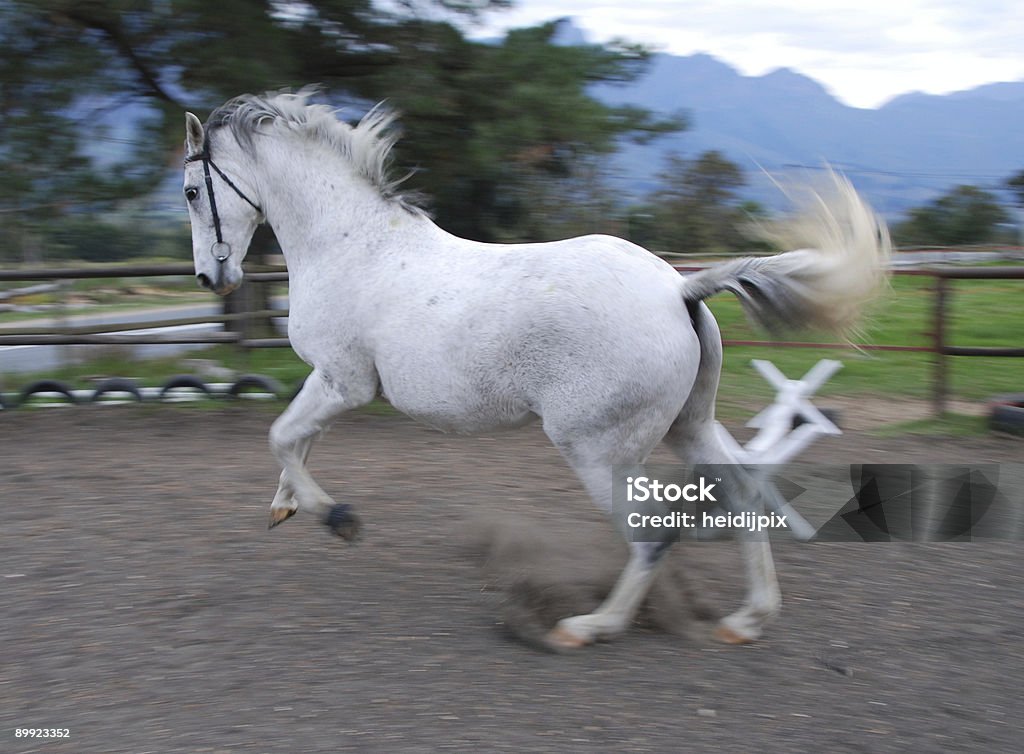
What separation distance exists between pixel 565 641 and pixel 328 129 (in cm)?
226

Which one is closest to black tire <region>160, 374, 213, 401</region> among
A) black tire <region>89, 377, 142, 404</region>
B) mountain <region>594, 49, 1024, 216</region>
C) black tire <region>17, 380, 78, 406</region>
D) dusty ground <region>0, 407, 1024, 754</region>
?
black tire <region>89, 377, 142, 404</region>

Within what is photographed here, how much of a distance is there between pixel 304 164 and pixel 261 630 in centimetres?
187

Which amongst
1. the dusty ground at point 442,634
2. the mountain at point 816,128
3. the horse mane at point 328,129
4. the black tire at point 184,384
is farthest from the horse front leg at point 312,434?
the black tire at point 184,384

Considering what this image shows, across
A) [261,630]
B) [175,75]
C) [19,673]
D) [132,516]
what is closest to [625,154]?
[175,75]

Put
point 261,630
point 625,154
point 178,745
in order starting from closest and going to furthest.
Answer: point 178,745 → point 261,630 → point 625,154

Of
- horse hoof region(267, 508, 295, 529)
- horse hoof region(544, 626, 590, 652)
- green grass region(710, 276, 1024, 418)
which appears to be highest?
horse hoof region(267, 508, 295, 529)

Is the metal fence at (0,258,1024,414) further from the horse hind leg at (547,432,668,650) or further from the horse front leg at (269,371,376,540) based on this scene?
the horse hind leg at (547,432,668,650)

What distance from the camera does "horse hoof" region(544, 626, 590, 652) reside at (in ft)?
10.1

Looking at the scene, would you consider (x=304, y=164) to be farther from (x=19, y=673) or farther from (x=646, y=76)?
(x=646, y=76)

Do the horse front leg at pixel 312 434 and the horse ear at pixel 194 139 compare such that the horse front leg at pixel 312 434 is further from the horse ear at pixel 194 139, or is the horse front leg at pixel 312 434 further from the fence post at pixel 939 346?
the fence post at pixel 939 346

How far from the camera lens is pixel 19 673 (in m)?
2.83

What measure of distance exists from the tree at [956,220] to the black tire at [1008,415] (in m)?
12.7

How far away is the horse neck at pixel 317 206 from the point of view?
361 centimetres

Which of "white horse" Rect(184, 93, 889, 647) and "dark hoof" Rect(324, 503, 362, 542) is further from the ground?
"white horse" Rect(184, 93, 889, 647)
